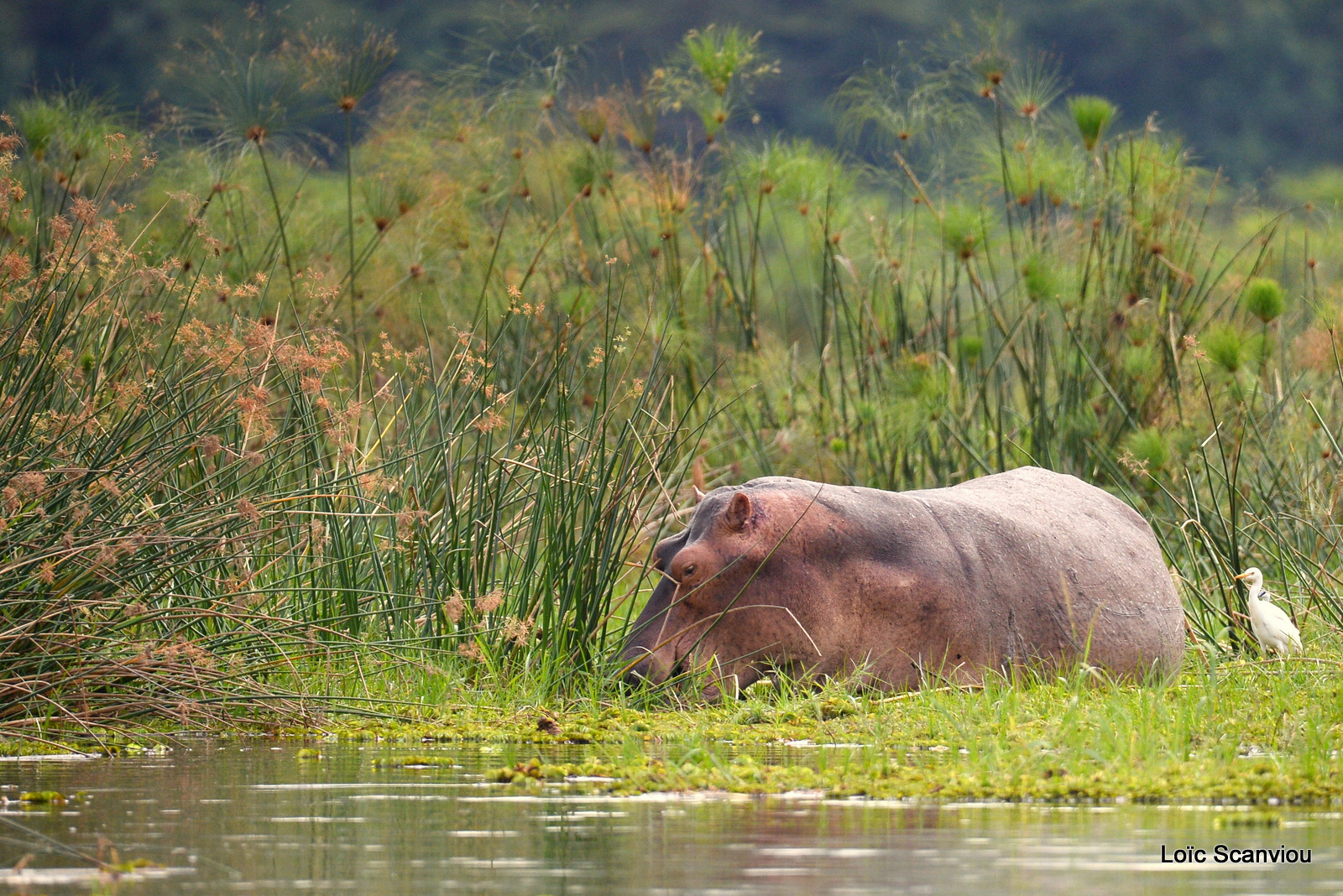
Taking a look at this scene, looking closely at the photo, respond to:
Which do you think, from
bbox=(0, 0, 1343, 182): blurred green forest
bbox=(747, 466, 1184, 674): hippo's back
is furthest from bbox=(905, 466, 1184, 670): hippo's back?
bbox=(0, 0, 1343, 182): blurred green forest

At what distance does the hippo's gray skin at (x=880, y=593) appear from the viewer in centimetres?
461

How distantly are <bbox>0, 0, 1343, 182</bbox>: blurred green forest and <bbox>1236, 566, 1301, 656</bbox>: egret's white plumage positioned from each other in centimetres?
2560

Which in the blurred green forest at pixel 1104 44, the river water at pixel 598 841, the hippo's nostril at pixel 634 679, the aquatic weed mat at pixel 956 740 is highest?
the blurred green forest at pixel 1104 44

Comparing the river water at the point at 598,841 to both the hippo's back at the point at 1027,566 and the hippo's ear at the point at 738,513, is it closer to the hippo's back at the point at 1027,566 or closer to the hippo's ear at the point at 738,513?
the hippo's ear at the point at 738,513

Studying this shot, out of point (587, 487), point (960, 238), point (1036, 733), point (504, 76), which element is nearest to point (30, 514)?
point (587, 487)

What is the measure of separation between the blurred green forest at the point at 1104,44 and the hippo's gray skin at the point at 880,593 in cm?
2559

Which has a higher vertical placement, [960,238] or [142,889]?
[960,238]

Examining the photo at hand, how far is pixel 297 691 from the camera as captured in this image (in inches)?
169

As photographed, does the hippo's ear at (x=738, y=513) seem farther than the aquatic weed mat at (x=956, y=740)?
Yes

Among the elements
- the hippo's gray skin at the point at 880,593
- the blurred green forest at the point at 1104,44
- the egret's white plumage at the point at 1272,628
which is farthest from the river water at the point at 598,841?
the blurred green forest at the point at 1104,44

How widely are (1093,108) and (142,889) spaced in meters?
5.78

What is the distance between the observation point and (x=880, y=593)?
4.72m

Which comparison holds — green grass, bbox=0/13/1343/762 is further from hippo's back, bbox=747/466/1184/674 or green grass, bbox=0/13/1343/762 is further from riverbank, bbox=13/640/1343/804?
hippo's back, bbox=747/466/1184/674

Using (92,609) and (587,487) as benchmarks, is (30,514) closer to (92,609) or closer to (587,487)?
(92,609)
